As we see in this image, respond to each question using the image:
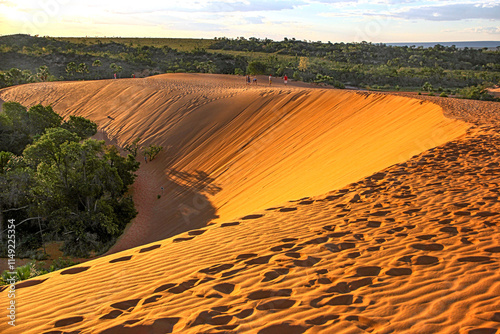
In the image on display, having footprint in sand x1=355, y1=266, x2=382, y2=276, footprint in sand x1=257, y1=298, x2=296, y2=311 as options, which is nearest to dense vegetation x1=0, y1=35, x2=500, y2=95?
footprint in sand x1=355, y1=266, x2=382, y2=276

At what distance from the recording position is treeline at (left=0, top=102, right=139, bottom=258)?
1140cm

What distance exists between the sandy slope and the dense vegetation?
16.9m

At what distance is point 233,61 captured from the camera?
5312cm

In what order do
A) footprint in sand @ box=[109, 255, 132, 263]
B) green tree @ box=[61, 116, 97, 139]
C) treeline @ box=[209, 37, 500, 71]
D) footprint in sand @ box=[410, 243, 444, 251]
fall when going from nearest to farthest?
1. footprint in sand @ box=[410, 243, 444, 251]
2. footprint in sand @ box=[109, 255, 132, 263]
3. green tree @ box=[61, 116, 97, 139]
4. treeline @ box=[209, 37, 500, 71]

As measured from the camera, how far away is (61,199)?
1200cm

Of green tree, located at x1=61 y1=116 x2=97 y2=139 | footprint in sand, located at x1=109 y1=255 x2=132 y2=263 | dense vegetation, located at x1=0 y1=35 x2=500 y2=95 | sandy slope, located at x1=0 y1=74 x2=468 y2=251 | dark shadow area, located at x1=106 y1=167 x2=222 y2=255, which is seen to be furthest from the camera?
dense vegetation, located at x1=0 y1=35 x2=500 y2=95

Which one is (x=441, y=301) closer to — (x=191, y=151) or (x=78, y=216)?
(x=78, y=216)

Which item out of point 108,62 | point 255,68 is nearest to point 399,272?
point 255,68

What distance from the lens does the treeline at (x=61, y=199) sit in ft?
37.4

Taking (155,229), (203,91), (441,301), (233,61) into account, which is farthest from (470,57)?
(441,301)

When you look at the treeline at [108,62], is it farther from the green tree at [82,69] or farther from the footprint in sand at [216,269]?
the footprint in sand at [216,269]

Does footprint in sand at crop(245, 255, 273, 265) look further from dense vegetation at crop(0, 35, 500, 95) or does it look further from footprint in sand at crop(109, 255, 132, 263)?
dense vegetation at crop(0, 35, 500, 95)

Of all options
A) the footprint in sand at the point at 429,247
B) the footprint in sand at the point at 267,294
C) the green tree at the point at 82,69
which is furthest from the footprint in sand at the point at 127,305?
the green tree at the point at 82,69

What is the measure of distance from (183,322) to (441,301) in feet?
8.02
